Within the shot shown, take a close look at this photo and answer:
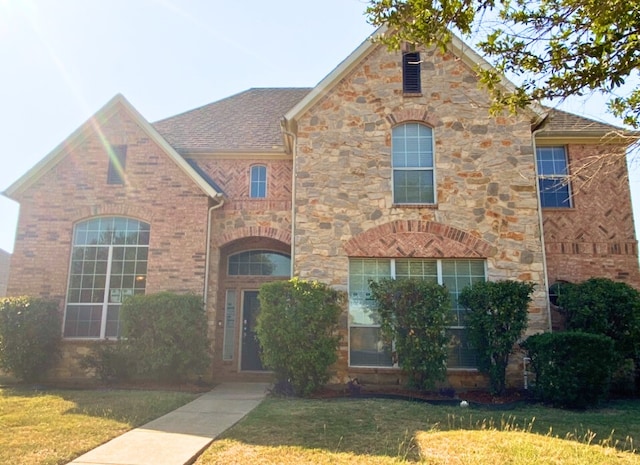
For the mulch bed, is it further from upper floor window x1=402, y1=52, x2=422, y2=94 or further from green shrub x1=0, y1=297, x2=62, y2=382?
upper floor window x1=402, y1=52, x2=422, y2=94

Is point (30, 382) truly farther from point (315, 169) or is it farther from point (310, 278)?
point (315, 169)

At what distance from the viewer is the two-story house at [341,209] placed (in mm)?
10797

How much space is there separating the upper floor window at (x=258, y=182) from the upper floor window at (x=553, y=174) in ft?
23.6

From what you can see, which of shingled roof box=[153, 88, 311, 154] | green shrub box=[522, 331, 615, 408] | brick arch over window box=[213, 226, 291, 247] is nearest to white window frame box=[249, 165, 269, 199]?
shingled roof box=[153, 88, 311, 154]

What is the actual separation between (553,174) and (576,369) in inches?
243

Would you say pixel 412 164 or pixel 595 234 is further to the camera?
pixel 595 234

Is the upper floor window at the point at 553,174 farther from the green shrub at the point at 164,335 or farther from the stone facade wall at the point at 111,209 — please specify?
the green shrub at the point at 164,335

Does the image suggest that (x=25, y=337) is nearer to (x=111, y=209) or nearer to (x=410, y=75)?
(x=111, y=209)

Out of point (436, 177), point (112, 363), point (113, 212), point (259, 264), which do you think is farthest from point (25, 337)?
point (436, 177)

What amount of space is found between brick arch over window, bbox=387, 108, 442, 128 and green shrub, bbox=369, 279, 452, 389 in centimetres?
397

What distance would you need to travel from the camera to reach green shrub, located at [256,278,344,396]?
9.20m

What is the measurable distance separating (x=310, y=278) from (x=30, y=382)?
21.6 feet

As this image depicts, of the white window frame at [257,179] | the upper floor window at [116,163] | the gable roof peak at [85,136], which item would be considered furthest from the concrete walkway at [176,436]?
the upper floor window at [116,163]

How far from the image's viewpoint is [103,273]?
1195 centimetres
